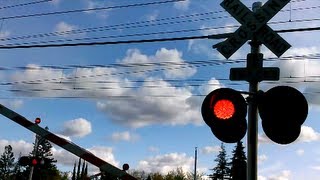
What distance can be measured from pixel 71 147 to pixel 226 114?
3227 millimetres

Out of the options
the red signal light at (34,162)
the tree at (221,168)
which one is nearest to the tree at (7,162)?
the tree at (221,168)

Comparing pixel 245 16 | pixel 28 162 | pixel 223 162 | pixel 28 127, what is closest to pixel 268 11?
pixel 245 16

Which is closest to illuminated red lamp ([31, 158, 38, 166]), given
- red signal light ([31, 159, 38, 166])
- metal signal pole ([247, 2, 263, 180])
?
red signal light ([31, 159, 38, 166])

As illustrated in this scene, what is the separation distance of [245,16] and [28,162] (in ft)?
16.8

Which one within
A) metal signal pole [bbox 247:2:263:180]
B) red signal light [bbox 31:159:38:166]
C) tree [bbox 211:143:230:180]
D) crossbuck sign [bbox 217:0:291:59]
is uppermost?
tree [bbox 211:143:230:180]

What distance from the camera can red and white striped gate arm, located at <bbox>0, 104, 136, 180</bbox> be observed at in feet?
18.8

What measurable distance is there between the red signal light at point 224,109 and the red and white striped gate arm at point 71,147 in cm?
206

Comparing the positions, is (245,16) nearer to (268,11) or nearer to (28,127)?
(268,11)

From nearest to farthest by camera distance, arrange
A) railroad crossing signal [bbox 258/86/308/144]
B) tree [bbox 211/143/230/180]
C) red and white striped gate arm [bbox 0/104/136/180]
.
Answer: railroad crossing signal [bbox 258/86/308/144], red and white striped gate arm [bbox 0/104/136/180], tree [bbox 211/143/230/180]

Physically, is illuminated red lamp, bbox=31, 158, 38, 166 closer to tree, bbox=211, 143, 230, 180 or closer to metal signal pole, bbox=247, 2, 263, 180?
metal signal pole, bbox=247, 2, 263, 180

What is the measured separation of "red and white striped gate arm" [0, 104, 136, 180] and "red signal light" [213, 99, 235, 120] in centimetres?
206

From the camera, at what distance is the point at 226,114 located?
3742 mm

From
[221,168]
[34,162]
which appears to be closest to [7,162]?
[221,168]

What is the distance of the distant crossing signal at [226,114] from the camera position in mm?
3717
